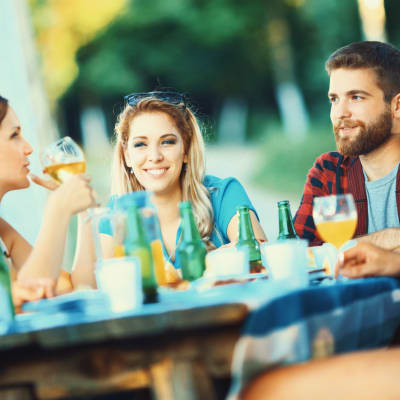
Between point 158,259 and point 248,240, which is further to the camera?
point 248,240

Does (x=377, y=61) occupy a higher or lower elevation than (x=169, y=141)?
higher

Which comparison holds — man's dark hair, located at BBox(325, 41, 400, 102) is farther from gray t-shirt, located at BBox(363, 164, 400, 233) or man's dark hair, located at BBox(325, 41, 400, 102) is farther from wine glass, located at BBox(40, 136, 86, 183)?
wine glass, located at BBox(40, 136, 86, 183)

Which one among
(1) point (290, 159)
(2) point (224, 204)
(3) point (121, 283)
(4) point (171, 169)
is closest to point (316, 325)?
(3) point (121, 283)

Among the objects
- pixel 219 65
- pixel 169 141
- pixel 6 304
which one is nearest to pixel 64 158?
pixel 6 304

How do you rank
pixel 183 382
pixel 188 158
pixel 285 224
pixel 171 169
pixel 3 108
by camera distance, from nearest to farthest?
pixel 183 382, pixel 285 224, pixel 3 108, pixel 171 169, pixel 188 158

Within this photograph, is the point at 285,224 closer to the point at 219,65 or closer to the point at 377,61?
the point at 377,61

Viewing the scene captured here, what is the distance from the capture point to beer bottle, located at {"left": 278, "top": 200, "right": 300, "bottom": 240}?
2.20 m

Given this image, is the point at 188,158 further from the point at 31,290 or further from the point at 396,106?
the point at 31,290

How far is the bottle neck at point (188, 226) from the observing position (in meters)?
1.84

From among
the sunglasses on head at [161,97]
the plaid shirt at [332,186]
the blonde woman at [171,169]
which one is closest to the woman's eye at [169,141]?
the blonde woman at [171,169]

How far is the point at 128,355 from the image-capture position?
3.93 ft

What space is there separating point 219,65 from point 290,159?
3.90 metres

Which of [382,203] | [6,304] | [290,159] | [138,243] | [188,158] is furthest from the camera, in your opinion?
[290,159]

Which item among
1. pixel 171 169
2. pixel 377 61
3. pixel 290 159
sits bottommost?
pixel 171 169
